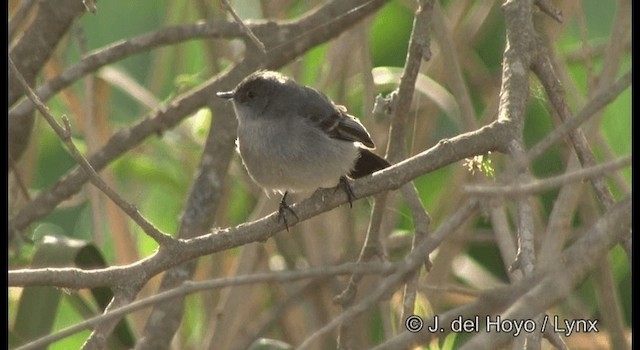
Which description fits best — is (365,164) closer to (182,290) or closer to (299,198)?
(299,198)

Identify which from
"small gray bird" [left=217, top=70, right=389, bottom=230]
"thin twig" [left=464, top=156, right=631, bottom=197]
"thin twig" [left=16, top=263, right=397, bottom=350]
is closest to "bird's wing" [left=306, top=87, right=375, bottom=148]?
"small gray bird" [left=217, top=70, right=389, bottom=230]

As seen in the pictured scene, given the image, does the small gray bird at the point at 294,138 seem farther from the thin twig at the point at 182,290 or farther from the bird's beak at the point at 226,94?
the thin twig at the point at 182,290

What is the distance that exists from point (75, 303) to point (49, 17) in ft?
3.26

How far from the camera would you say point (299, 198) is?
4250 millimetres

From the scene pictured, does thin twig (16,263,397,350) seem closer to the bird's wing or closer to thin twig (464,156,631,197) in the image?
thin twig (464,156,631,197)

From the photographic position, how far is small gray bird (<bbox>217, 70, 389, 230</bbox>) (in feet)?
10.8

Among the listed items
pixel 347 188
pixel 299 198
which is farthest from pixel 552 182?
pixel 299 198

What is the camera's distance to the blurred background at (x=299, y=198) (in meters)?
3.67

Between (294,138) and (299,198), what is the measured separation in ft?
2.85

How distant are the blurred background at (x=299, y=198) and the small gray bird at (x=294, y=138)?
24 centimetres

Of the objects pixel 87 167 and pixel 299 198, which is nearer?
pixel 87 167

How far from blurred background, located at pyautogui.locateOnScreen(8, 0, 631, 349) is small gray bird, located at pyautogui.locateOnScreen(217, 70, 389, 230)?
24cm

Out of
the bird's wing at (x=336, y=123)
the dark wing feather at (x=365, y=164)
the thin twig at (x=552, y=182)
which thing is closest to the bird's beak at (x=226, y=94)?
the bird's wing at (x=336, y=123)

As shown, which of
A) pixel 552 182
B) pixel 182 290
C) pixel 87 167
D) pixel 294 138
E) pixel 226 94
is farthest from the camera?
pixel 226 94
